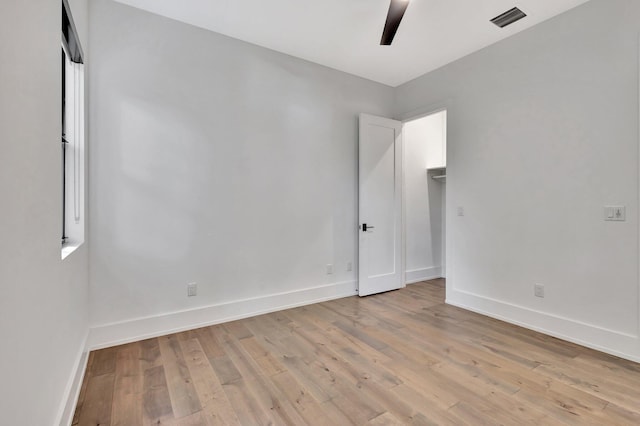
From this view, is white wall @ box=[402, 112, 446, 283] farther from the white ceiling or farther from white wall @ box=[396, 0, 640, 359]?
the white ceiling

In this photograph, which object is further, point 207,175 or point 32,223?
point 207,175

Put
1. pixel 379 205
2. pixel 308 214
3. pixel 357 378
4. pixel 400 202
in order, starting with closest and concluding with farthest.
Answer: pixel 357 378 → pixel 308 214 → pixel 379 205 → pixel 400 202

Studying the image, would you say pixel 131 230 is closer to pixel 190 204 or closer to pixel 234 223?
pixel 190 204

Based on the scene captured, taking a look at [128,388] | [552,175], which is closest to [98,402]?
[128,388]

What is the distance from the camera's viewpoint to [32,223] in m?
1.20

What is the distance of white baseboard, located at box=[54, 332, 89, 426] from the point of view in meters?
1.58

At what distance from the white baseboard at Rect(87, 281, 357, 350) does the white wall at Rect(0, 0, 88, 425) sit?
95 cm

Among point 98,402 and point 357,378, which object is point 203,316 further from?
point 357,378

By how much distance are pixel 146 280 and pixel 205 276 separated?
0.52 m

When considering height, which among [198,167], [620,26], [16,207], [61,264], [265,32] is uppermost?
[265,32]

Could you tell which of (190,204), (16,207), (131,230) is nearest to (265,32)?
(190,204)

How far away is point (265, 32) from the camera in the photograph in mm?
3156

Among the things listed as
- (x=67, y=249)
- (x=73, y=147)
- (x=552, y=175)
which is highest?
(x=73, y=147)

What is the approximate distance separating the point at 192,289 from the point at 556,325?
345 centimetres
